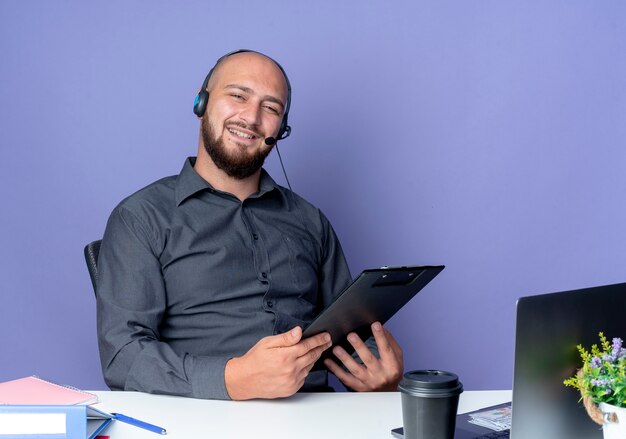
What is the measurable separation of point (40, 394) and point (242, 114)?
3.23 ft

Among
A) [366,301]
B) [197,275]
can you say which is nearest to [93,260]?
[197,275]

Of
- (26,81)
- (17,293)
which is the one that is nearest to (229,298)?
(17,293)

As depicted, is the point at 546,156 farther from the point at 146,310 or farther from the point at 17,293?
the point at 17,293

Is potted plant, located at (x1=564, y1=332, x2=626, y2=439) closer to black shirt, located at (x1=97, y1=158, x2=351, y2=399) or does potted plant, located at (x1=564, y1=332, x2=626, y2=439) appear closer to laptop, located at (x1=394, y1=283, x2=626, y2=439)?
laptop, located at (x1=394, y1=283, x2=626, y2=439)

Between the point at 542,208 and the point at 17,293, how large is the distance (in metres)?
1.85

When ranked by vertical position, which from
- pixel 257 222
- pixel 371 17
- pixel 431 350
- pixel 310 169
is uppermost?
pixel 371 17

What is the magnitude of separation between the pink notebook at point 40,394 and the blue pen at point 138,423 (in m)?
0.06

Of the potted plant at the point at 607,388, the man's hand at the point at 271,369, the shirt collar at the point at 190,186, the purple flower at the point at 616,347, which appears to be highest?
the shirt collar at the point at 190,186

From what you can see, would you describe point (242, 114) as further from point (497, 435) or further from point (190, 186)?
point (497, 435)

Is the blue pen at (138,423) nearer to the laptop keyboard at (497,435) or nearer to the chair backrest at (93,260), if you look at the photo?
the laptop keyboard at (497,435)

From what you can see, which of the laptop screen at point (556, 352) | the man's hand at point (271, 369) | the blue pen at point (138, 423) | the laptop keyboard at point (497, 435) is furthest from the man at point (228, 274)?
the laptop screen at point (556, 352)

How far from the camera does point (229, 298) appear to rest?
1776mm

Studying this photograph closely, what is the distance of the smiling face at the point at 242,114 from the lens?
75.5 inches

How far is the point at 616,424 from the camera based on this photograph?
853mm
